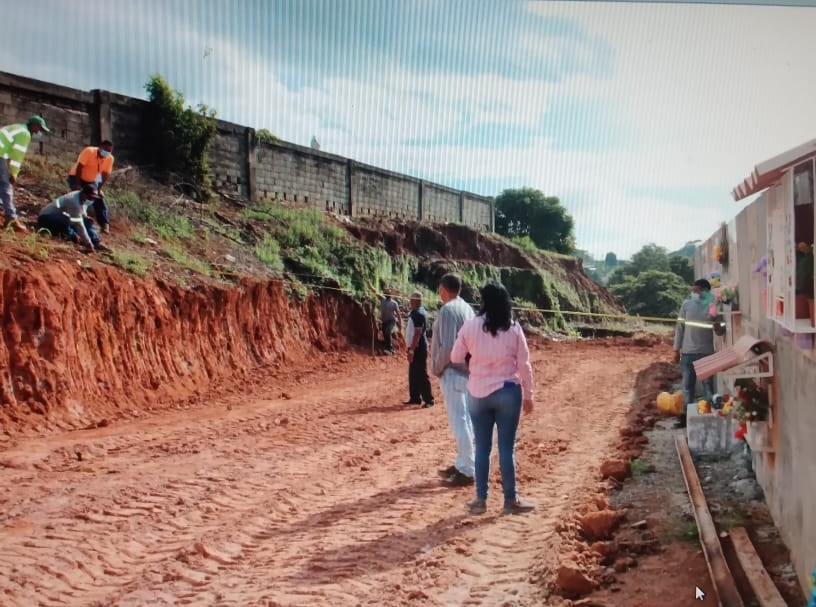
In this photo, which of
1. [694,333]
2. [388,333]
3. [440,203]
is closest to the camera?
[694,333]

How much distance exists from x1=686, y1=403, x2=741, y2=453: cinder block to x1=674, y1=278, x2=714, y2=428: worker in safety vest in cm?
127

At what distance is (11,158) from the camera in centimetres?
993

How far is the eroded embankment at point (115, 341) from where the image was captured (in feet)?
28.0

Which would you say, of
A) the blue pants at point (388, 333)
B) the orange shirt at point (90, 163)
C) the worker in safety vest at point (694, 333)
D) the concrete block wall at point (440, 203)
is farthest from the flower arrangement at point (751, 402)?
the concrete block wall at point (440, 203)

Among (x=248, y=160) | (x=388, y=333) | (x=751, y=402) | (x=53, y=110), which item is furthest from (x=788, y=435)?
(x=248, y=160)

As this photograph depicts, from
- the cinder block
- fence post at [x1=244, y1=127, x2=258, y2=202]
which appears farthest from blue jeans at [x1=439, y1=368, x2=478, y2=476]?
fence post at [x1=244, y1=127, x2=258, y2=202]

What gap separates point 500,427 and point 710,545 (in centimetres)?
172

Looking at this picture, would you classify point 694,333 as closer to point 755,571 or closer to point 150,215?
point 755,571

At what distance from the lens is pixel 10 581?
163 inches

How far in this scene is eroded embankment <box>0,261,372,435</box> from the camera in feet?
28.0

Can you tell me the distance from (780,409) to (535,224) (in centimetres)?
3900

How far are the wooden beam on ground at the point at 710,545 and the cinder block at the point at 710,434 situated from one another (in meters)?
0.62

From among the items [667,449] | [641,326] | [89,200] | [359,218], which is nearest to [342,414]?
[667,449]

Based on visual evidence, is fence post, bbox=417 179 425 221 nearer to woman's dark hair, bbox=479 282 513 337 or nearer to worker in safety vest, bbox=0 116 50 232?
worker in safety vest, bbox=0 116 50 232
